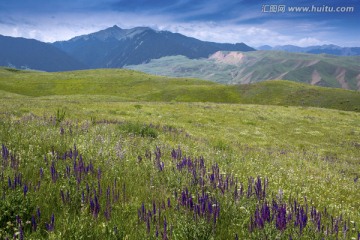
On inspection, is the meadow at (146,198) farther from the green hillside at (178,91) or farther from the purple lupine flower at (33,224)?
the green hillside at (178,91)

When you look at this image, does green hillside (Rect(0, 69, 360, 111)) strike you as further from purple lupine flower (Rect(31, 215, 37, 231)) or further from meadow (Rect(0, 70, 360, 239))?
purple lupine flower (Rect(31, 215, 37, 231))

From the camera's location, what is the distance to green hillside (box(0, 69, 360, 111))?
79125 millimetres

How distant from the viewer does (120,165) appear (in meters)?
7.03

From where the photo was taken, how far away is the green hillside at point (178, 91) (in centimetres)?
7912

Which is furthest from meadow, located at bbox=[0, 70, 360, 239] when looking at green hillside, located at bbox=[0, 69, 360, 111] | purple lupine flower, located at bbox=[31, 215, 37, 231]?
green hillside, located at bbox=[0, 69, 360, 111]

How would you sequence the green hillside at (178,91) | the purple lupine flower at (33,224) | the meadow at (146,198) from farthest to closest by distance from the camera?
1. the green hillside at (178,91)
2. the meadow at (146,198)
3. the purple lupine flower at (33,224)

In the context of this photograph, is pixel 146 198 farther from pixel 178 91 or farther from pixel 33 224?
pixel 178 91

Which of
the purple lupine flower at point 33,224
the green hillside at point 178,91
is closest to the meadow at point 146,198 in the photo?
the purple lupine flower at point 33,224

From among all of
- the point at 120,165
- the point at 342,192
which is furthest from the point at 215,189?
the point at 342,192

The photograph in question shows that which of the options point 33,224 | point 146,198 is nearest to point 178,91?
point 146,198

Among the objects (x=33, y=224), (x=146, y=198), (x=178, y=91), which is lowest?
A: (x=178, y=91)

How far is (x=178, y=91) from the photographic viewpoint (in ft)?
281

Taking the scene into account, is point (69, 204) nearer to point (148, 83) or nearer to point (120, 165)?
point (120, 165)

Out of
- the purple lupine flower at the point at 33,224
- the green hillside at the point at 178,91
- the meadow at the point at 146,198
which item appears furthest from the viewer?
the green hillside at the point at 178,91
